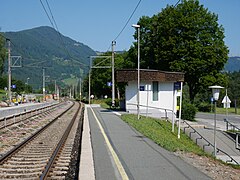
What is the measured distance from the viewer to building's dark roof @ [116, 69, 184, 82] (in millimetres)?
37312

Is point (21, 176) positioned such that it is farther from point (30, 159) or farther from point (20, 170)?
point (30, 159)

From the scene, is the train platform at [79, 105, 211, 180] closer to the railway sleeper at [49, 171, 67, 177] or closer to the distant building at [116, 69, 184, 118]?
the railway sleeper at [49, 171, 67, 177]

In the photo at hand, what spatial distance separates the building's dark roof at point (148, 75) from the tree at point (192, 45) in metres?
17.2

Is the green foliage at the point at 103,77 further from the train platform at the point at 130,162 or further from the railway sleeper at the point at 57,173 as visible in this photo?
the railway sleeper at the point at 57,173

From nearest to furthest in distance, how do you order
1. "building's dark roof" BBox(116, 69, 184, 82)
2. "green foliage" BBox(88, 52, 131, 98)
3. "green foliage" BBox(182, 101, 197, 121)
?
"building's dark roof" BBox(116, 69, 184, 82), "green foliage" BBox(182, 101, 197, 121), "green foliage" BBox(88, 52, 131, 98)

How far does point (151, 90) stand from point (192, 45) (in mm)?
20409

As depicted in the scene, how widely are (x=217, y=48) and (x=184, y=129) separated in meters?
29.8

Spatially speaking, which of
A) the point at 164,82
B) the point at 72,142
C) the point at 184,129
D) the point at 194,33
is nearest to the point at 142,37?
the point at 194,33

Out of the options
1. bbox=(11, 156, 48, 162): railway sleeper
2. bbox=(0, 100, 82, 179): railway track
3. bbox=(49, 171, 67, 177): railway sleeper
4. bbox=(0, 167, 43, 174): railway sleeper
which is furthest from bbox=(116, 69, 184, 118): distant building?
bbox=(49, 171, 67, 177): railway sleeper

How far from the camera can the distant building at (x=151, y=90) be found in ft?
123

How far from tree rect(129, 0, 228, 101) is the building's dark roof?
17.2 m

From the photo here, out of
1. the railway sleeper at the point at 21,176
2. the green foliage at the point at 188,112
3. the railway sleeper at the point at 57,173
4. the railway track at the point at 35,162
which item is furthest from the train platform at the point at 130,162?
the green foliage at the point at 188,112

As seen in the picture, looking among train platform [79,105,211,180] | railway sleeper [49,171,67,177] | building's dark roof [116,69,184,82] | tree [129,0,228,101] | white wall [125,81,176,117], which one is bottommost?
railway sleeper [49,171,67,177]

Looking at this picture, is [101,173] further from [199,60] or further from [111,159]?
[199,60]
